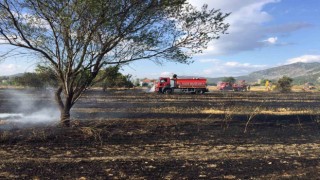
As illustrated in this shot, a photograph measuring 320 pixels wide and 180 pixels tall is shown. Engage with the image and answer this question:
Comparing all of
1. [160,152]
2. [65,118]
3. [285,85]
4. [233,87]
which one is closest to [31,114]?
[65,118]

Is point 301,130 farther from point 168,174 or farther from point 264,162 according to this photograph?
point 168,174

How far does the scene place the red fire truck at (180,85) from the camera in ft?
182

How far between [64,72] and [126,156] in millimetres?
5964

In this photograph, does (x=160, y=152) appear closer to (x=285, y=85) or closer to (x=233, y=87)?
(x=285, y=85)

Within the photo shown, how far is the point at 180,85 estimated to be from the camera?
5612 cm

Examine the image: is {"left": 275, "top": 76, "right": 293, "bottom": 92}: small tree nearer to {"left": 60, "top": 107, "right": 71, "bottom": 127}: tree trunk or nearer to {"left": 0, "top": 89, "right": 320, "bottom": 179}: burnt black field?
{"left": 0, "top": 89, "right": 320, "bottom": 179}: burnt black field

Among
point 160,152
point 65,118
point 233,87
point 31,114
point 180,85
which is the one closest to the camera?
point 160,152

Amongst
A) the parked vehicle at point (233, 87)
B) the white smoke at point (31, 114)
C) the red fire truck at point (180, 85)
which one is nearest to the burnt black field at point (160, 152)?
the white smoke at point (31, 114)

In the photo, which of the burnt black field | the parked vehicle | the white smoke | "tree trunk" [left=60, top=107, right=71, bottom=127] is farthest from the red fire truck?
"tree trunk" [left=60, top=107, right=71, bottom=127]

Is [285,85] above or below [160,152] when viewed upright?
above

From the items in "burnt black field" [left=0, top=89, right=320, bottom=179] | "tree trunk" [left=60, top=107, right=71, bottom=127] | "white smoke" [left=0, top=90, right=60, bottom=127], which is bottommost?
"burnt black field" [left=0, top=89, right=320, bottom=179]

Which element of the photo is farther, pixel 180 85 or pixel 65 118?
pixel 180 85

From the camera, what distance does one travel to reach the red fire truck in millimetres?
55344

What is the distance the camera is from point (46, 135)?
11.9m
